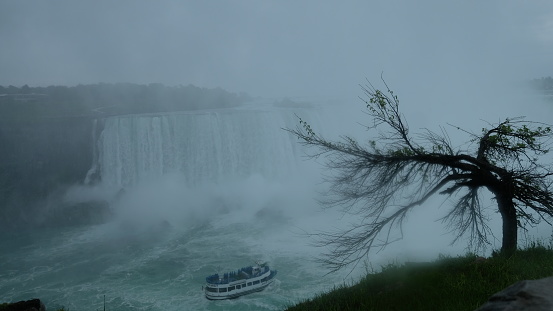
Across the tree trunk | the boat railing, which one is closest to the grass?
the tree trunk

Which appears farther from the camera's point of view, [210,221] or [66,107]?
[66,107]

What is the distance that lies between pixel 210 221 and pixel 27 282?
9.78m

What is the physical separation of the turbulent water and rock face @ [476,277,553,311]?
11.6m

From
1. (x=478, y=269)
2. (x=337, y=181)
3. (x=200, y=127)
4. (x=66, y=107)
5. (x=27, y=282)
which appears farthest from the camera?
(x=66, y=107)

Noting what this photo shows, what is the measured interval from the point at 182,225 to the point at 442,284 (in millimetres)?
21025

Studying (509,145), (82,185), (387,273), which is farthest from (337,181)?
(82,185)

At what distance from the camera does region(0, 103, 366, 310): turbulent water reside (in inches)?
612

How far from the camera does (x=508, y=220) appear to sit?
5.61 meters

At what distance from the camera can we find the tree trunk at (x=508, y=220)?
5.34 meters

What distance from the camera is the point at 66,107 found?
41.8 metres

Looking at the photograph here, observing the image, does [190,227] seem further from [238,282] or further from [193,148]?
[238,282]

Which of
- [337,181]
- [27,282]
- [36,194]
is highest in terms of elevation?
[337,181]

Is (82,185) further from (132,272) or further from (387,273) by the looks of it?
(387,273)

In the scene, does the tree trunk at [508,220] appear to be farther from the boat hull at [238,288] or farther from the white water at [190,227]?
the boat hull at [238,288]
